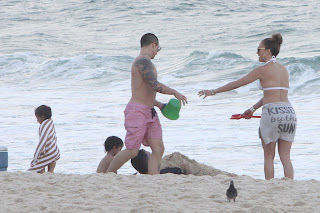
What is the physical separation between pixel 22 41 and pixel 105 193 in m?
Answer: 26.0

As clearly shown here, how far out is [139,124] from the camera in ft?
18.8

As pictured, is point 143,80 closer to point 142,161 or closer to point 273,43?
point 142,161

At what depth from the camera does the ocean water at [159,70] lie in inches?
408

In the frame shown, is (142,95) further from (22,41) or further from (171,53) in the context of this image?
(22,41)

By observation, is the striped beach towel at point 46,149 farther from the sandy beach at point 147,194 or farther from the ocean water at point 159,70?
the ocean water at point 159,70

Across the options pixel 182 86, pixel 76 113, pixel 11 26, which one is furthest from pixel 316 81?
pixel 11 26

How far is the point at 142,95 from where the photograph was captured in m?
5.83

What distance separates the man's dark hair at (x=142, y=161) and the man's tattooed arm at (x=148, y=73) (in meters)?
1.04

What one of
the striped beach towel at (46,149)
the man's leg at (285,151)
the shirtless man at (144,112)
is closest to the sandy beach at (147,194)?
the man's leg at (285,151)

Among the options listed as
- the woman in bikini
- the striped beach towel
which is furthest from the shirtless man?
the striped beach towel

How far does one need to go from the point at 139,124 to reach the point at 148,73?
0.52 m

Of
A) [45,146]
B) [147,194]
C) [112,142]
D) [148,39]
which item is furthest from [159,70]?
[147,194]

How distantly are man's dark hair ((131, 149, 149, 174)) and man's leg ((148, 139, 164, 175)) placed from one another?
58 centimetres

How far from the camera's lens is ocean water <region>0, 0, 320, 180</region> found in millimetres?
10375
